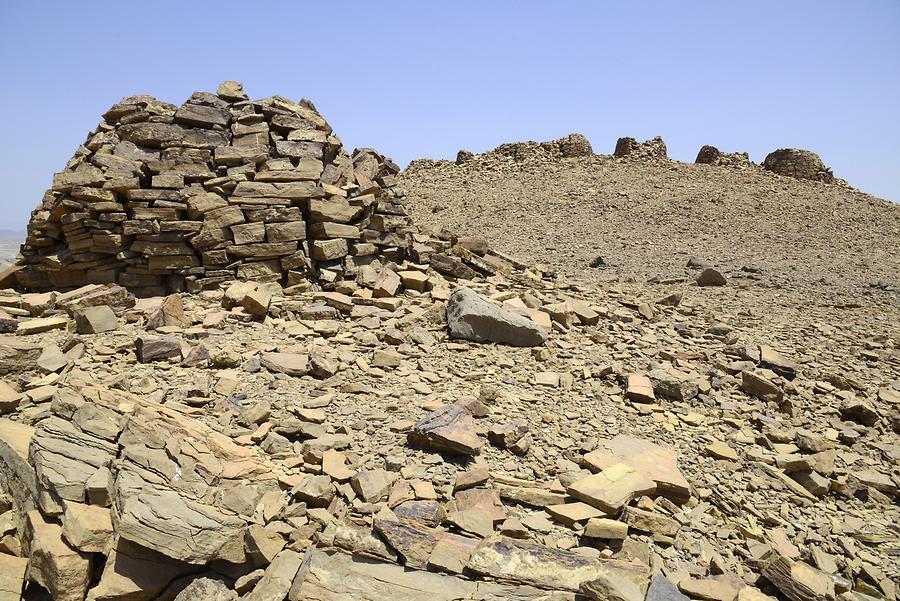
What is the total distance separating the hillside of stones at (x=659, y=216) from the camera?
12430 mm

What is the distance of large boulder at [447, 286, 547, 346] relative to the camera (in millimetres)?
6469

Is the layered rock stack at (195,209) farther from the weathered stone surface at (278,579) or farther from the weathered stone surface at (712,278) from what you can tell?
the weathered stone surface at (712,278)

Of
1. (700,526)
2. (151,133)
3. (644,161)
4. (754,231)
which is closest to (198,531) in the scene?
(700,526)

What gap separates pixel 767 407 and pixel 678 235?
34.8 ft

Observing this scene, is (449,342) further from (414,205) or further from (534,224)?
(414,205)

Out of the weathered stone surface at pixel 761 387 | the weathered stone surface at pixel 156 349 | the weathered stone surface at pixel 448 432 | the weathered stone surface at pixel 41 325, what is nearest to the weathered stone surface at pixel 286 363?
the weathered stone surface at pixel 156 349

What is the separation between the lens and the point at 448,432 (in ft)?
14.5

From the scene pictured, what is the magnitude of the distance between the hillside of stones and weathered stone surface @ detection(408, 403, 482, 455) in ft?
22.6

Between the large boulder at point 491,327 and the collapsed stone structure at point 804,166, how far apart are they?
71.7 ft

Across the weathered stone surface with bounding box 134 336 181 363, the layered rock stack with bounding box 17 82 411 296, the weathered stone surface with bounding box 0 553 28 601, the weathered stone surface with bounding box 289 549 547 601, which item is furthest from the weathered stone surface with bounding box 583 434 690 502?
the layered rock stack with bounding box 17 82 411 296

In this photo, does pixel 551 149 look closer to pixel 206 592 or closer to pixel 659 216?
pixel 659 216

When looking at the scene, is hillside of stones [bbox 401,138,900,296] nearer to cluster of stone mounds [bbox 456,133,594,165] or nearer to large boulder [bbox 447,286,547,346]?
cluster of stone mounds [bbox 456,133,594,165]

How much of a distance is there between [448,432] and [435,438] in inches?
4.4

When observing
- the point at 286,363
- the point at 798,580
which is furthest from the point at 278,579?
the point at 798,580
